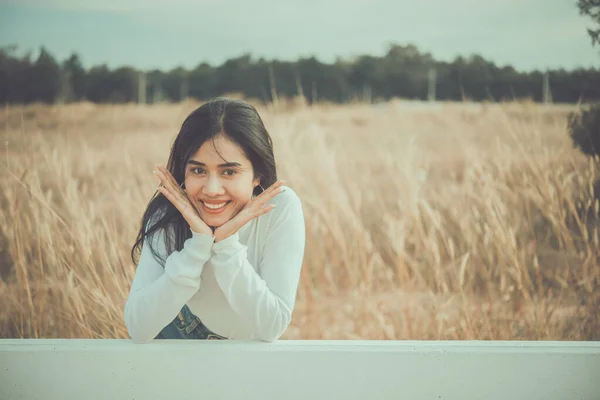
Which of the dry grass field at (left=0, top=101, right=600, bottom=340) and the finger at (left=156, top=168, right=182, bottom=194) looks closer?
the finger at (left=156, top=168, right=182, bottom=194)

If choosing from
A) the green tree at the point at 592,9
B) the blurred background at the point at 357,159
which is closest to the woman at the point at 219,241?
the blurred background at the point at 357,159

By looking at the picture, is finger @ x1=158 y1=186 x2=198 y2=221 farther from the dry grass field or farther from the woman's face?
the dry grass field

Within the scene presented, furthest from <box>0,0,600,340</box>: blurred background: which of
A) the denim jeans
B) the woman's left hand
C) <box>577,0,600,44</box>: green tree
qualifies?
the woman's left hand

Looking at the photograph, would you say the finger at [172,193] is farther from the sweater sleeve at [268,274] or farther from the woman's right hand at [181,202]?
the sweater sleeve at [268,274]

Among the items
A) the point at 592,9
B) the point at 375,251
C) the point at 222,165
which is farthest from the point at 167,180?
the point at 592,9

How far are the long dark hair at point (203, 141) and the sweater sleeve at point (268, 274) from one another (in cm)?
14

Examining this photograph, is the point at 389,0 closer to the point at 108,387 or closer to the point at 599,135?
the point at 599,135

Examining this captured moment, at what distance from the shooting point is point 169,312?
3.97ft

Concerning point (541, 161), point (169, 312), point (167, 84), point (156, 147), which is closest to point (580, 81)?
point (541, 161)

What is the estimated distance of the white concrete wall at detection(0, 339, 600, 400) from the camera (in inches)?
42.7

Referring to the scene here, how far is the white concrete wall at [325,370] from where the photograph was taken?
3.56 feet

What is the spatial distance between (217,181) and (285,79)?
12.5ft

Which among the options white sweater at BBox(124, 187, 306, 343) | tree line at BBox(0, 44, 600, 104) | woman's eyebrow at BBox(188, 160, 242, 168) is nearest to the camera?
white sweater at BBox(124, 187, 306, 343)

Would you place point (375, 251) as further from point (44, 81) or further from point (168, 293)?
point (44, 81)
